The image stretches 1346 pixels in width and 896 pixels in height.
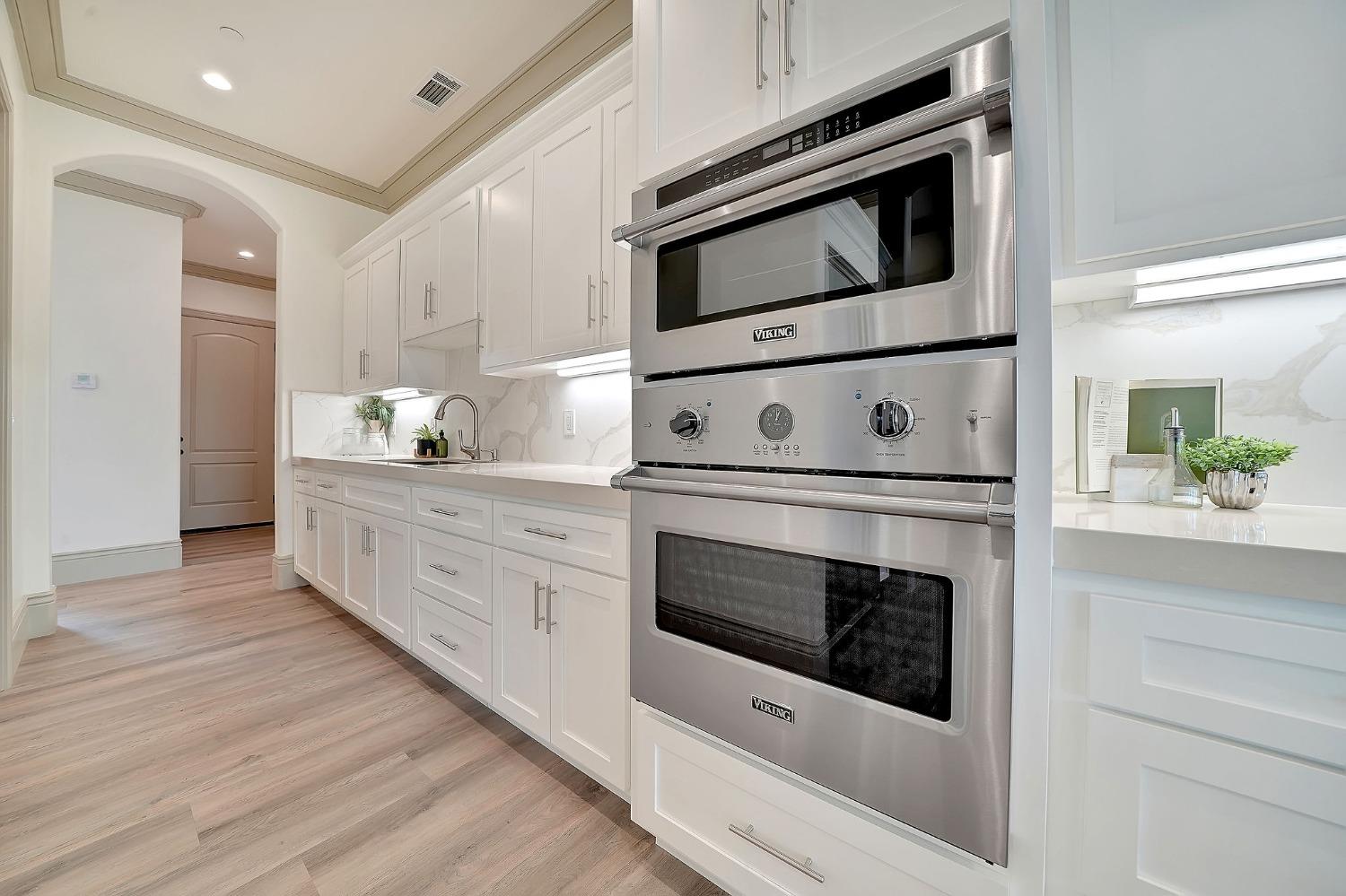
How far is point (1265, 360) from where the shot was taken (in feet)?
3.62

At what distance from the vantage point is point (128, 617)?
3.04 m

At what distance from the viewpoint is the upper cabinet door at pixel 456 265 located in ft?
8.43

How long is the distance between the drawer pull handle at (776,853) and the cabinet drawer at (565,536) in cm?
59

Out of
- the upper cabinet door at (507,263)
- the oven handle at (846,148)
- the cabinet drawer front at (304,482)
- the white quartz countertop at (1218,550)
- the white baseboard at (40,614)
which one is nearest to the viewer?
the white quartz countertop at (1218,550)

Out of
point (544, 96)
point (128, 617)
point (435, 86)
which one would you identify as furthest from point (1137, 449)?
point (128, 617)

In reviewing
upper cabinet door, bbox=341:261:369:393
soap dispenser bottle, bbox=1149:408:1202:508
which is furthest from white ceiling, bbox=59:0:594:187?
soap dispenser bottle, bbox=1149:408:1202:508

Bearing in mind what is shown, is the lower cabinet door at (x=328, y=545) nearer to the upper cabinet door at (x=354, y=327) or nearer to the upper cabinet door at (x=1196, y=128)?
the upper cabinet door at (x=354, y=327)

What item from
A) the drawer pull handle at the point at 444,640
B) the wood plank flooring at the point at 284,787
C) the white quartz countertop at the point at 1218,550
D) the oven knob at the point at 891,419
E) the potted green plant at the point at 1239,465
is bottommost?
the wood plank flooring at the point at 284,787

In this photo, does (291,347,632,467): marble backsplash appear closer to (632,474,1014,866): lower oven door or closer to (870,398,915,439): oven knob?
(632,474,1014,866): lower oven door

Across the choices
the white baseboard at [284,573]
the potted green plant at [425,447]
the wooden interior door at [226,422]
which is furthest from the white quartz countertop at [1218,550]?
the wooden interior door at [226,422]

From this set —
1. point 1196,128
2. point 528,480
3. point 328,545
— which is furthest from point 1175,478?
point 328,545

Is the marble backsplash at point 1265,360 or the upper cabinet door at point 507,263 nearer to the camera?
the marble backsplash at point 1265,360

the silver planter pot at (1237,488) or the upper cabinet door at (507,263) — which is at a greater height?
the upper cabinet door at (507,263)

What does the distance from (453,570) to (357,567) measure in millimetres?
1088
